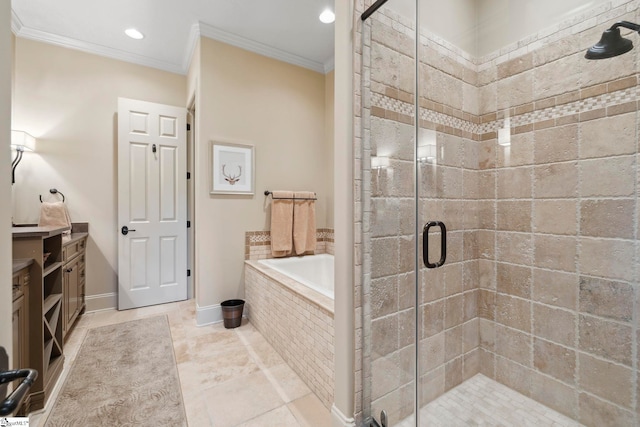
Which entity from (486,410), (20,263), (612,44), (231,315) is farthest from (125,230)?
(612,44)

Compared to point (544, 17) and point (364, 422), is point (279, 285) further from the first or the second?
point (544, 17)

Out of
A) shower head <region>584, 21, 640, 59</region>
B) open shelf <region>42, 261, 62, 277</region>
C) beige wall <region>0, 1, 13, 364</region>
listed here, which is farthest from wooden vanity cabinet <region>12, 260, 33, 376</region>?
shower head <region>584, 21, 640, 59</region>

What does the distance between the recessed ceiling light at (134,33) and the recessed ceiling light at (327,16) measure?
72.6 inches

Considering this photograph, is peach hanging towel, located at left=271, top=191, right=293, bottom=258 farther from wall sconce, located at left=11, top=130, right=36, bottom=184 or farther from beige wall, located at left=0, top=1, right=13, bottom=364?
beige wall, located at left=0, top=1, right=13, bottom=364

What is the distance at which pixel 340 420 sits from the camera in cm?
144

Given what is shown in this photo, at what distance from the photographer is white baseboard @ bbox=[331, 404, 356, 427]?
1.41 metres

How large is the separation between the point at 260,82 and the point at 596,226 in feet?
10.0

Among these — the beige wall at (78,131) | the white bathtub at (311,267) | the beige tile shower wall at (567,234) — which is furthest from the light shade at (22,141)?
the beige tile shower wall at (567,234)

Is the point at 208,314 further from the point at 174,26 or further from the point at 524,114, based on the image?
the point at 524,114

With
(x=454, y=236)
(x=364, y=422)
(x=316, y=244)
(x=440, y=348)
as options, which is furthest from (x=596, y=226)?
(x=316, y=244)

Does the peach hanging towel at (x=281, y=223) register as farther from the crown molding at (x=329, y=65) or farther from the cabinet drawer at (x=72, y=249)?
the cabinet drawer at (x=72, y=249)

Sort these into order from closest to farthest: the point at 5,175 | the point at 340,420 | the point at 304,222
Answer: the point at 5,175 → the point at 340,420 → the point at 304,222

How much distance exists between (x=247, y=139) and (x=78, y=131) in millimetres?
1805

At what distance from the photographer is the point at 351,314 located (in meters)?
1.43
